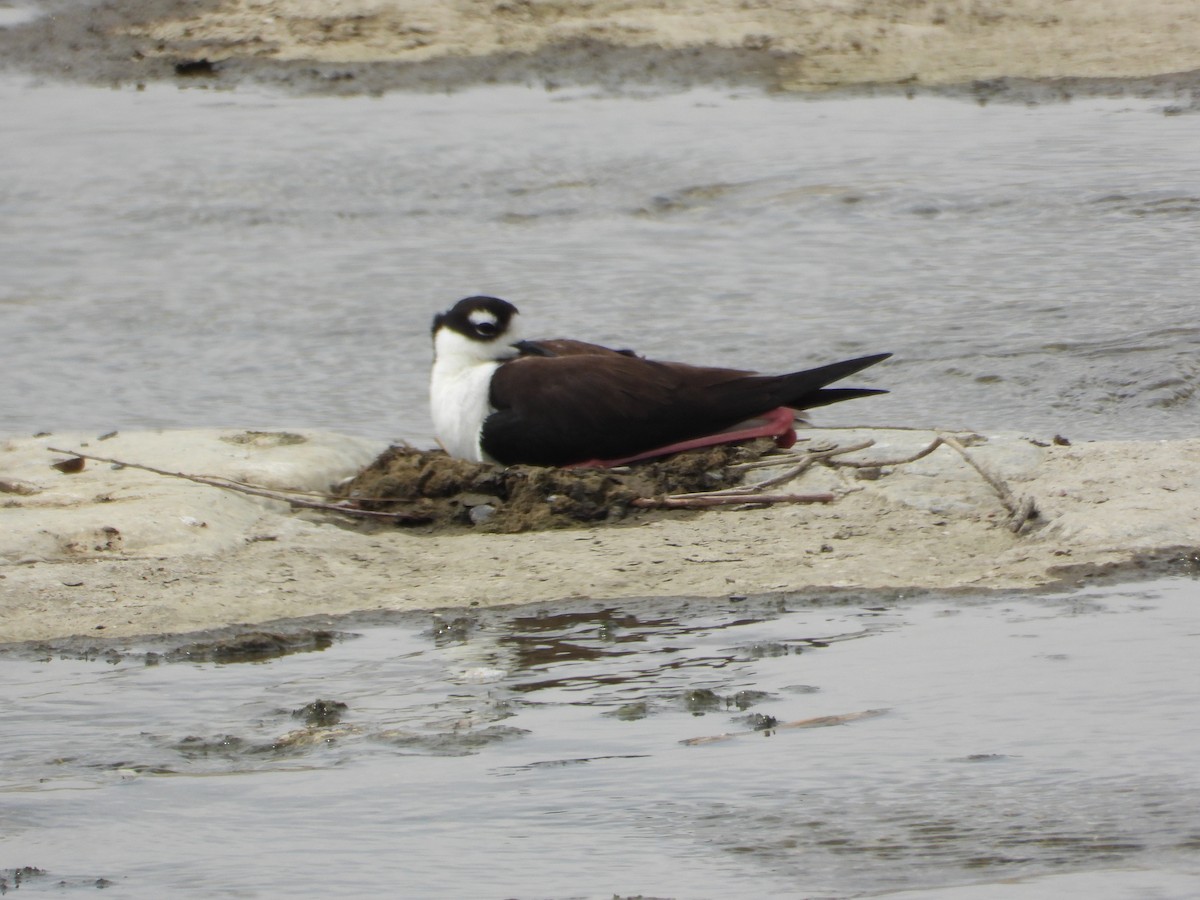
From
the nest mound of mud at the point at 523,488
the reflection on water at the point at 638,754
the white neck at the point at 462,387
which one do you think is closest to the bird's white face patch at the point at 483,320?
the white neck at the point at 462,387

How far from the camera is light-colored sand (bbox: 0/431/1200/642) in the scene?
482 centimetres

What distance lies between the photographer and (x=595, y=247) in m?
9.96

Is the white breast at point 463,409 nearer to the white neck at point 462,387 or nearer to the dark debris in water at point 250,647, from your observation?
the white neck at point 462,387

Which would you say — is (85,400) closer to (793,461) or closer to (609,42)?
(793,461)

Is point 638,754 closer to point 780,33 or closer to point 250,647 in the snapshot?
point 250,647

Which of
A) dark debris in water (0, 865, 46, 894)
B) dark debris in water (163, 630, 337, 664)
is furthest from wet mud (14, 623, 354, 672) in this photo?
dark debris in water (0, 865, 46, 894)

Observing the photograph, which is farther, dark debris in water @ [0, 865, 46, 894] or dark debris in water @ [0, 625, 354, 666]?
dark debris in water @ [0, 625, 354, 666]

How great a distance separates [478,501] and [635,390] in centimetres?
58

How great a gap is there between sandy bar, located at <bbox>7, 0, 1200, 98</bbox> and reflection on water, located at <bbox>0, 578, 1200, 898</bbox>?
30.8ft

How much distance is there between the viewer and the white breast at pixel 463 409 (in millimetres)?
5992

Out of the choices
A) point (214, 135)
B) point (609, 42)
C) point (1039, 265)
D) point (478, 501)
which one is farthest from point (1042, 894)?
point (609, 42)

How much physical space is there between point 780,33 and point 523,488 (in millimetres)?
9125

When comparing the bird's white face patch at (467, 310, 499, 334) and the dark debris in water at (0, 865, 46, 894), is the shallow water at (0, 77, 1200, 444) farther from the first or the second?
the dark debris in water at (0, 865, 46, 894)

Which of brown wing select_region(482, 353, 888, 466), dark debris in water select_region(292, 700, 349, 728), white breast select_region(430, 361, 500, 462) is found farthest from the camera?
white breast select_region(430, 361, 500, 462)
